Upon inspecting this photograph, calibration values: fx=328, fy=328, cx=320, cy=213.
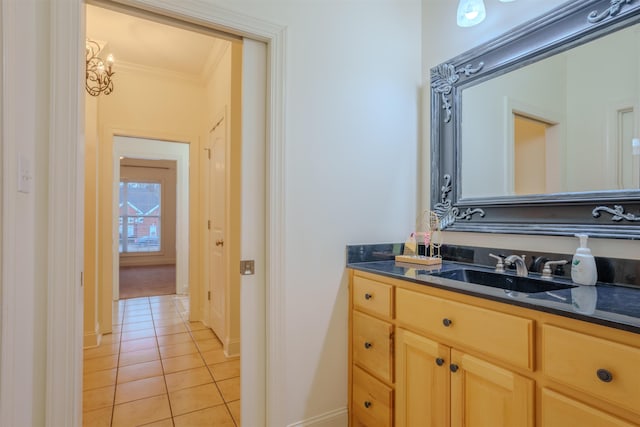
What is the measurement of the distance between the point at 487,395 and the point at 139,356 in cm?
268

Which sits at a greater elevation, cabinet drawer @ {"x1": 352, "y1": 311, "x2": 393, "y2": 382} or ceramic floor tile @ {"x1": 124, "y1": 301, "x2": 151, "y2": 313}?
cabinet drawer @ {"x1": 352, "y1": 311, "x2": 393, "y2": 382}

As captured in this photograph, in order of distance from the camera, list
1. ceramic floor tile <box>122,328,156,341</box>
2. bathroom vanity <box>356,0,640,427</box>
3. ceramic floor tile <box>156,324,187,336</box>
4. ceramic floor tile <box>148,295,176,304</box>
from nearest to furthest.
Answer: bathroom vanity <box>356,0,640,427</box>, ceramic floor tile <box>122,328,156,341</box>, ceramic floor tile <box>156,324,187,336</box>, ceramic floor tile <box>148,295,176,304</box>

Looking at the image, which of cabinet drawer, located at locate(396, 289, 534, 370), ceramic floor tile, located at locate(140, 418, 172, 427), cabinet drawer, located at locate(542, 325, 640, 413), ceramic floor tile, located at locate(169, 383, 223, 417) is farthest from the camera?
ceramic floor tile, located at locate(169, 383, 223, 417)

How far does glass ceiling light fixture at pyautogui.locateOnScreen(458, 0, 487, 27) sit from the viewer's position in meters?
1.65

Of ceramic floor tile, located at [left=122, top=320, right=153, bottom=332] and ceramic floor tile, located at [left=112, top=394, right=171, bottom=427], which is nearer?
ceramic floor tile, located at [left=112, top=394, right=171, bottom=427]

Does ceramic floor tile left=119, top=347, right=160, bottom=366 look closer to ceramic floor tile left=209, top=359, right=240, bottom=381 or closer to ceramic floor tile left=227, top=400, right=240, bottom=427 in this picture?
ceramic floor tile left=209, top=359, right=240, bottom=381

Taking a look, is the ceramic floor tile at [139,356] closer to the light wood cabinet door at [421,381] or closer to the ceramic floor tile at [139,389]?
the ceramic floor tile at [139,389]

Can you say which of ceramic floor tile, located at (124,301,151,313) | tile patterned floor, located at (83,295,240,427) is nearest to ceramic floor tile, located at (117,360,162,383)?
tile patterned floor, located at (83,295,240,427)

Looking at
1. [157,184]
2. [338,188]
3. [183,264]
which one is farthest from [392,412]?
[157,184]

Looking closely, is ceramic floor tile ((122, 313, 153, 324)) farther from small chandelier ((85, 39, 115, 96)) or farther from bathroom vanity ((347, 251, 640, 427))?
bathroom vanity ((347, 251, 640, 427))

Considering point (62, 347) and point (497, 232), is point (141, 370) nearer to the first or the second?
point (62, 347)

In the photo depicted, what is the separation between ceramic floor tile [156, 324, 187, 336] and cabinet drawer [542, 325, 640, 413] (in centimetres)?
326

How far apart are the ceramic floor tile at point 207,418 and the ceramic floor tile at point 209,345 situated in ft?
3.10

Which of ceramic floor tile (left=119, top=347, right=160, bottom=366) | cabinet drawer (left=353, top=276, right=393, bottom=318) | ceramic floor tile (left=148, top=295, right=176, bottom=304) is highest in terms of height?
cabinet drawer (left=353, top=276, right=393, bottom=318)
